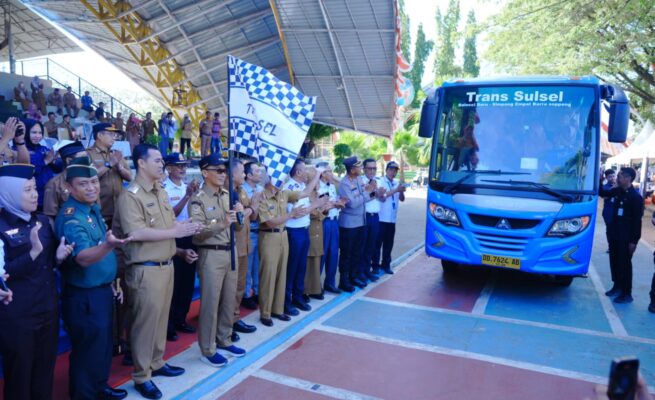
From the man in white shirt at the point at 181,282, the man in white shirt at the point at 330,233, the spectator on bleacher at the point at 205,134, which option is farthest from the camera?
the spectator on bleacher at the point at 205,134

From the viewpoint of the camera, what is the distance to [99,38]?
2083 centimetres

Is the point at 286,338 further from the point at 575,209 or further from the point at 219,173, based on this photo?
the point at 575,209

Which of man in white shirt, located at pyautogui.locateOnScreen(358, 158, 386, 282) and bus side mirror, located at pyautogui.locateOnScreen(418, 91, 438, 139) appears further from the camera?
man in white shirt, located at pyautogui.locateOnScreen(358, 158, 386, 282)

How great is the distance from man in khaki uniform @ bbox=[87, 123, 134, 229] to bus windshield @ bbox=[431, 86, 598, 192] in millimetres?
4125

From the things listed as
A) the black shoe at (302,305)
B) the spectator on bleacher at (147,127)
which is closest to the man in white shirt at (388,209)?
the black shoe at (302,305)

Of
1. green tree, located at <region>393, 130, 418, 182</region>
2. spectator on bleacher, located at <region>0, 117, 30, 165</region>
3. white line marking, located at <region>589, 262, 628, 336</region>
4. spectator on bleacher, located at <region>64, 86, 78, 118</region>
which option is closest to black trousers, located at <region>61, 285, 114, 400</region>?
spectator on bleacher, located at <region>0, 117, 30, 165</region>

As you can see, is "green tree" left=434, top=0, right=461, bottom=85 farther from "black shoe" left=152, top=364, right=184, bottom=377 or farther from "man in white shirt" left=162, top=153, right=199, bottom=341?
"black shoe" left=152, top=364, right=184, bottom=377

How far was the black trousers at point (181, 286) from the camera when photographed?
16.1 ft

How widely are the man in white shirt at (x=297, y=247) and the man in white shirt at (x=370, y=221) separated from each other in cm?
147

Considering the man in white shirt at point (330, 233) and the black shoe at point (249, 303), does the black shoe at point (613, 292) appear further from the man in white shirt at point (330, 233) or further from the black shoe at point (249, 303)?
the black shoe at point (249, 303)

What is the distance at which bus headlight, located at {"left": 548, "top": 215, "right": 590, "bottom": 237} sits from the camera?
5715 mm

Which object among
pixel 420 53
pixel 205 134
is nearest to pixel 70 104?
pixel 205 134

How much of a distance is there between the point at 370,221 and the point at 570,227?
9.06 feet

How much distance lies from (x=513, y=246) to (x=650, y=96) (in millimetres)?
15361
